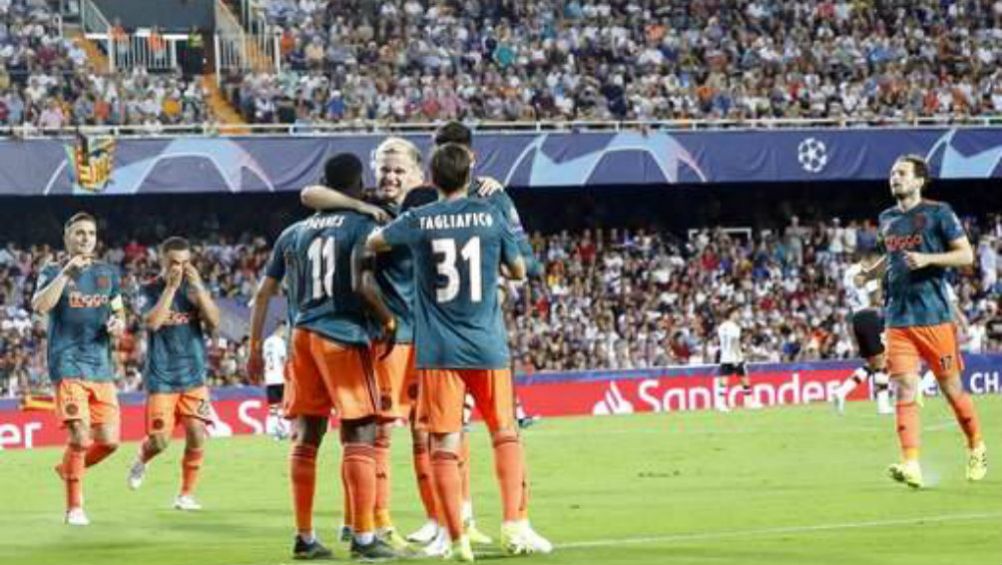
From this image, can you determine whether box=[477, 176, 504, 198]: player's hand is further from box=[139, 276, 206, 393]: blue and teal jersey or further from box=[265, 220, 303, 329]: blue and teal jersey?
box=[139, 276, 206, 393]: blue and teal jersey

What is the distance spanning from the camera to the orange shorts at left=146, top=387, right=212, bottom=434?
19.4 m

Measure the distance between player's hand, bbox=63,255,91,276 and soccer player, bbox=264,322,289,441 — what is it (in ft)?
50.2

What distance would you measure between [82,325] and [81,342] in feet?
0.45

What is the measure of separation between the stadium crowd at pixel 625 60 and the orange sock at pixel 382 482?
108 ft

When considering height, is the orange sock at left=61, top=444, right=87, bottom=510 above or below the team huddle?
below

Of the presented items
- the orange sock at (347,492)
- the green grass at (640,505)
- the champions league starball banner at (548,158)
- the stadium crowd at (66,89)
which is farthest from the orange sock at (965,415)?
the stadium crowd at (66,89)

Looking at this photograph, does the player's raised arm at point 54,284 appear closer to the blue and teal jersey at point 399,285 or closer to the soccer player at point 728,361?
the blue and teal jersey at point 399,285

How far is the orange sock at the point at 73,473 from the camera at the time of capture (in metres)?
17.1

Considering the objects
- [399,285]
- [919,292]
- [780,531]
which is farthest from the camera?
[919,292]

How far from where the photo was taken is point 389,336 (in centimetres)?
1302

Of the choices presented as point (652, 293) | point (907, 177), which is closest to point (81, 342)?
point (907, 177)

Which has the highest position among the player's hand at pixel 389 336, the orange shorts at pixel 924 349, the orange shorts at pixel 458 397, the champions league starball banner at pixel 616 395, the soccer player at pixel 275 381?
the player's hand at pixel 389 336

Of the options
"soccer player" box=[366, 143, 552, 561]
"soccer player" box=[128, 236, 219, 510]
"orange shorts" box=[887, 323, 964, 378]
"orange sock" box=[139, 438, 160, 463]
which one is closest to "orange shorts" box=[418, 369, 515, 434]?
"soccer player" box=[366, 143, 552, 561]

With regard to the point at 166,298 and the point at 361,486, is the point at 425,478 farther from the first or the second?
the point at 166,298
